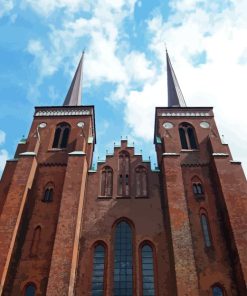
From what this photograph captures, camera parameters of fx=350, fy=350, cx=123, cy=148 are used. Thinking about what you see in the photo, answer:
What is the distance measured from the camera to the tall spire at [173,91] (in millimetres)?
30536

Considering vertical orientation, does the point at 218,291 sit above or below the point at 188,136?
below

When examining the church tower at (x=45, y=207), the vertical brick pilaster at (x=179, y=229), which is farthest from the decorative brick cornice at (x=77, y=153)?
the vertical brick pilaster at (x=179, y=229)

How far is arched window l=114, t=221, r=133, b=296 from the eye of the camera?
1803 centimetres

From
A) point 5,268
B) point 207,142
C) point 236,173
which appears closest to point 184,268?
point 236,173

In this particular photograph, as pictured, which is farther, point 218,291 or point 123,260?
point 123,260

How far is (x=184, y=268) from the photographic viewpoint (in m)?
17.0

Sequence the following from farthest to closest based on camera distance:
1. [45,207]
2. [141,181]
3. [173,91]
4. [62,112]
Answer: [173,91], [62,112], [141,181], [45,207]

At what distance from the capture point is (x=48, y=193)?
21891 mm

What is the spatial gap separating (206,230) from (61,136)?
12.5 metres

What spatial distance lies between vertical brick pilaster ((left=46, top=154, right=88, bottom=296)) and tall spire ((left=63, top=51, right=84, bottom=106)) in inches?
362

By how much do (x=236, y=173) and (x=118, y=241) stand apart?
8.25 meters

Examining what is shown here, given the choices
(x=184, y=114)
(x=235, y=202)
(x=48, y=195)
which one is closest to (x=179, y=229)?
(x=235, y=202)

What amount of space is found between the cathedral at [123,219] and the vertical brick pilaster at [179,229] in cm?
5

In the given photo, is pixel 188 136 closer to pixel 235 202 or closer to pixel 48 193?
pixel 235 202
